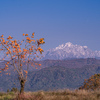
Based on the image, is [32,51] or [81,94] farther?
[32,51]

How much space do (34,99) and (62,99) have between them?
8.50 ft

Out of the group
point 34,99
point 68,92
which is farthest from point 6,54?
point 68,92

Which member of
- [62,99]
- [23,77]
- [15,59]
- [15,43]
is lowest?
[62,99]

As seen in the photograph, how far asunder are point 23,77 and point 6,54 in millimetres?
3177

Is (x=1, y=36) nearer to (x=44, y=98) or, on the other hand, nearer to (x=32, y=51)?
(x=32, y=51)

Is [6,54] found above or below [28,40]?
below

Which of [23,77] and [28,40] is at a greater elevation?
[28,40]

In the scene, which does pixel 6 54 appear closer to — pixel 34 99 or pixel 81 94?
pixel 34 99

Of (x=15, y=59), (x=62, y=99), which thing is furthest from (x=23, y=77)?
(x=62, y=99)

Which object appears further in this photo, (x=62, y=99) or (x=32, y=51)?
(x=32, y=51)

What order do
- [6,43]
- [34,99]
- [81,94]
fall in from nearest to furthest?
[34,99], [81,94], [6,43]

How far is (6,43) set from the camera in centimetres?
2236

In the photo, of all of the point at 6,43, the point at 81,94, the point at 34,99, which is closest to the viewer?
the point at 34,99

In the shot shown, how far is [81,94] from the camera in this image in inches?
824
